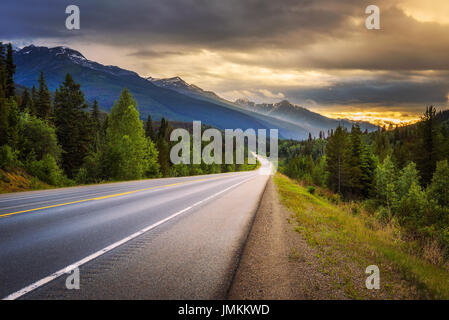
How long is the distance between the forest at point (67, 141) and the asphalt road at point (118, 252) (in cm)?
1606

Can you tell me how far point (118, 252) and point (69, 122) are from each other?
4118 cm

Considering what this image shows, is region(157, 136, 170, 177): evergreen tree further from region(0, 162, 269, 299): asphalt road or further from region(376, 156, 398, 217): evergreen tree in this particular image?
region(0, 162, 269, 299): asphalt road

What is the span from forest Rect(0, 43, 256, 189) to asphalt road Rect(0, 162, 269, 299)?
632 inches

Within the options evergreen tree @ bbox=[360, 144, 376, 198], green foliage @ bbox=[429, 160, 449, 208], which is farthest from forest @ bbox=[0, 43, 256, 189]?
green foliage @ bbox=[429, 160, 449, 208]

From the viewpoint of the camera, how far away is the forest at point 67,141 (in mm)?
23672

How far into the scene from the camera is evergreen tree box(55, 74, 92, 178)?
39.5 meters

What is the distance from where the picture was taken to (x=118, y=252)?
5.21 metres

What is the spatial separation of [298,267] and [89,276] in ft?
11.4

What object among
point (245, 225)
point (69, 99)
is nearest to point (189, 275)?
point (245, 225)

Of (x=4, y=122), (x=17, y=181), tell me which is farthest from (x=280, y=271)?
(x=4, y=122)

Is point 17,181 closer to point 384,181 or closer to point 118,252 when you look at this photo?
point 118,252

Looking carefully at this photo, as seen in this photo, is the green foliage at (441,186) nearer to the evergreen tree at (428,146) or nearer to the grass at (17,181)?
the evergreen tree at (428,146)
